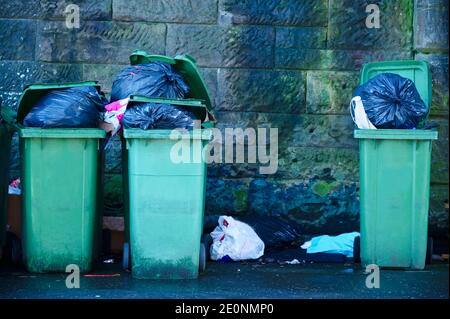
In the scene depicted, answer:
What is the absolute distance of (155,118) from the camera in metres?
5.84

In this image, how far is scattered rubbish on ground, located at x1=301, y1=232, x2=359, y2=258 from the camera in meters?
6.95

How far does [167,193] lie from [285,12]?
234 cm

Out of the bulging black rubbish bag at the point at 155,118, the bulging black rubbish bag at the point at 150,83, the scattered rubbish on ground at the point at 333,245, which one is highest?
the bulging black rubbish bag at the point at 150,83

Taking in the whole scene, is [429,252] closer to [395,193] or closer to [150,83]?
[395,193]

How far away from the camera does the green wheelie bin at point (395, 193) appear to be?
6211mm

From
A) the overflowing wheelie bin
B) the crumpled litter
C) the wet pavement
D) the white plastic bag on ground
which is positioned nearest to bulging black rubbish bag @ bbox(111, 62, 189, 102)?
the crumpled litter

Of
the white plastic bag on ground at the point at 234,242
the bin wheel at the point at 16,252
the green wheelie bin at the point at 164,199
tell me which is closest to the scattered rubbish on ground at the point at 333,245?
the white plastic bag on ground at the point at 234,242

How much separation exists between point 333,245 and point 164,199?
1.80m

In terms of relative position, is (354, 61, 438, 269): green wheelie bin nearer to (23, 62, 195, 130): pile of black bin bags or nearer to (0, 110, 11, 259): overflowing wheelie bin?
(23, 62, 195, 130): pile of black bin bags

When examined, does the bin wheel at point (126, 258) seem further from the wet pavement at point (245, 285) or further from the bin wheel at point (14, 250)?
the bin wheel at point (14, 250)
